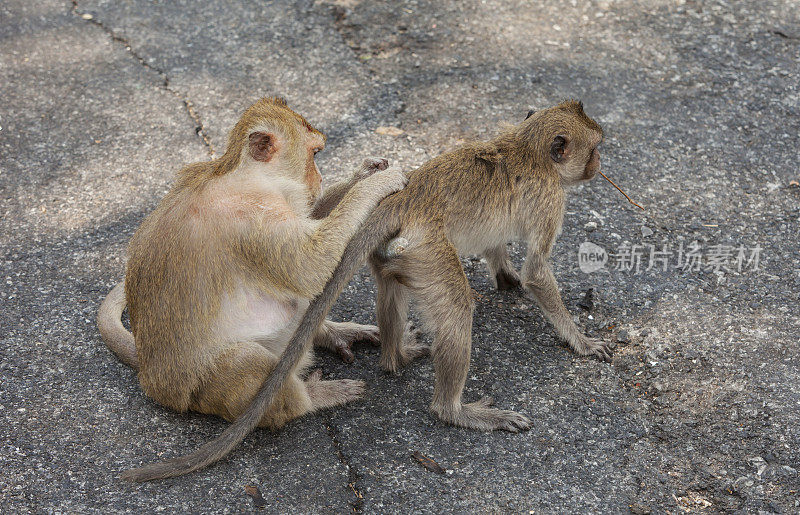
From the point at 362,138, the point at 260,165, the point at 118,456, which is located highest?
the point at 260,165

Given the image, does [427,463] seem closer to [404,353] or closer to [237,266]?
[404,353]

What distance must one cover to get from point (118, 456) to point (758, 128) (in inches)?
172

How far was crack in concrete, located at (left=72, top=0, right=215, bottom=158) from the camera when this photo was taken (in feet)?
18.0

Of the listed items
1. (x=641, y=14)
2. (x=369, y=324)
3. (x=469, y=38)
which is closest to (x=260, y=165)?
(x=369, y=324)

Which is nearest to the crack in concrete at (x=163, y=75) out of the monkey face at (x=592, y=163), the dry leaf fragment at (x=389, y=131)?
the dry leaf fragment at (x=389, y=131)

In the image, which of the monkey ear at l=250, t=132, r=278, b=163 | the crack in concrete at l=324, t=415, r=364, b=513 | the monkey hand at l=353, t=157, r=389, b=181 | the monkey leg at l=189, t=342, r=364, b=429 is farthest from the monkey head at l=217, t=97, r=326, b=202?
the crack in concrete at l=324, t=415, r=364, b=513

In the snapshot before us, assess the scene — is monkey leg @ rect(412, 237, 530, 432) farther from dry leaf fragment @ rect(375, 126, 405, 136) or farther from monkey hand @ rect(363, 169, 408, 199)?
dry leaf fragment @ rect(375, 126, 405, 136)

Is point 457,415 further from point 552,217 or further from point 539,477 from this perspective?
point 552,217

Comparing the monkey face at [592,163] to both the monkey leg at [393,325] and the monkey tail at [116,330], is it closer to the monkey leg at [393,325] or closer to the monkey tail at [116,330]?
the monkey leg at [393,325]

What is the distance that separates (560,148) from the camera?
393 cm

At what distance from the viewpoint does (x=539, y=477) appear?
3408mm

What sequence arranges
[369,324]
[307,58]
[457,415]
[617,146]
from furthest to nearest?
[307,58] < [617,146] < [369,324] < [457,415]

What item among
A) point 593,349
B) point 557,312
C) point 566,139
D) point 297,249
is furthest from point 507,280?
point 297,249

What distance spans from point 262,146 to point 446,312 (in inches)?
40.8
